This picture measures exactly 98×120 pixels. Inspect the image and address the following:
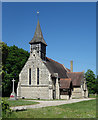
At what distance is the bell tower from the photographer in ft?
119

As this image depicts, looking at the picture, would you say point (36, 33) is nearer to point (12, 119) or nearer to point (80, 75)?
point (80, 75)

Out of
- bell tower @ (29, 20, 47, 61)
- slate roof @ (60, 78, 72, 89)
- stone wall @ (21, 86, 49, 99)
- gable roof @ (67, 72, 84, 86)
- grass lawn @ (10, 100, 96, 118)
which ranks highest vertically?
bell tower @ (29, 20, 47, 61)

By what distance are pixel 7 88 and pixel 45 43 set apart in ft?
45.9

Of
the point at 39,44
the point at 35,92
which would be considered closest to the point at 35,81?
the point at 35,92

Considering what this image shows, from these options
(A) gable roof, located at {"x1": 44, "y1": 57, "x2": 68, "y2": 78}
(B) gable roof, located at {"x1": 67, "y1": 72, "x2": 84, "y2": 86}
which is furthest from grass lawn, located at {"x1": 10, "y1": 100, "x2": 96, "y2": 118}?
(B) gable roof, located at {"x1": 67, "y1": 72, "x2": 84, "y2": 86}

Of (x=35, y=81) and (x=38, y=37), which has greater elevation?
(x=38, y=37)

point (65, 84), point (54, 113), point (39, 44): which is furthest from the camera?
point (39, 44)

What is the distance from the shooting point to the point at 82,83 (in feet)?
131

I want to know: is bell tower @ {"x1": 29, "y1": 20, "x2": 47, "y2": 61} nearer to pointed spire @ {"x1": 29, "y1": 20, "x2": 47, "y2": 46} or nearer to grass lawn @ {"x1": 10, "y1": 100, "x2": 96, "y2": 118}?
pointed spire @ {"x1": 29, "y1": 20, "x2": 47, "y2": 46}

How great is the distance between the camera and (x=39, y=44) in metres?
36.3

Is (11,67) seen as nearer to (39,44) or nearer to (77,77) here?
(39,44)

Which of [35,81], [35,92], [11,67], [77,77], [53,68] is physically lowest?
[35,92]

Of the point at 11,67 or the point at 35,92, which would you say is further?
the point at 11,67

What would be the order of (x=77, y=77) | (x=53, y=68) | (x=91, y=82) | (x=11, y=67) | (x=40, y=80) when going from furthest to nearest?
1. (x=91, y=82)
2. (x=77, y=77)
3. (x=11, y=67)
4. (x=53, y=68)
5. (x=40, y=80)
